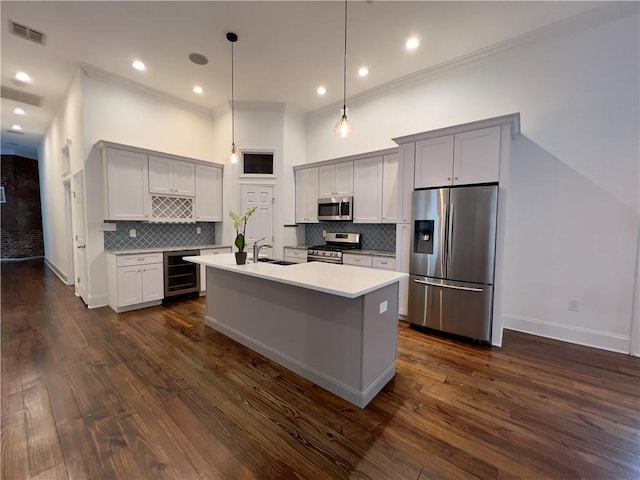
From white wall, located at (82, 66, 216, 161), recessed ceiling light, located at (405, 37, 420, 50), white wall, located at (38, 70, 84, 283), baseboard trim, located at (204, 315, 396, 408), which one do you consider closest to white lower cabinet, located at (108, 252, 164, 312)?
white wall, located at (38, 70, 84, 283)

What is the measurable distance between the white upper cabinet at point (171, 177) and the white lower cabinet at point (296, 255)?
207cm

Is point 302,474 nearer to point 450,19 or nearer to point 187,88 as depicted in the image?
point 450,19

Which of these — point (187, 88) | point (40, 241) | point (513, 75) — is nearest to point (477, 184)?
point (513, 75)

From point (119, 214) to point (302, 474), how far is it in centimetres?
433

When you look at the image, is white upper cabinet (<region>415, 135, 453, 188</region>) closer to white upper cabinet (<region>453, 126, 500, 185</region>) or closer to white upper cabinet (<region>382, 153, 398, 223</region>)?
white upper cabinet (<region>453, 126, 500, 185</region>)

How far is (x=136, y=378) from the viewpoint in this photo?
2.26 m

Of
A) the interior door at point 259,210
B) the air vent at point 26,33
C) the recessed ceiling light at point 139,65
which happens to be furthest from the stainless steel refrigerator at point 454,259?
the air vent at point 26,33

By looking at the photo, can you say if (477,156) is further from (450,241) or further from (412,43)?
(412,43)

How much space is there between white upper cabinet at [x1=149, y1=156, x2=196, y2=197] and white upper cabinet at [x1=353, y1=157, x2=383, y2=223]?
3.01 m

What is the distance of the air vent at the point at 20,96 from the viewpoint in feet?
14.8

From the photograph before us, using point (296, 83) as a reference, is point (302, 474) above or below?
below

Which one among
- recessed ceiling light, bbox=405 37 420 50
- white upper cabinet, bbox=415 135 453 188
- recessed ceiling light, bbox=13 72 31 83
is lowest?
white upper cabinet, bbox=415 135 453 188

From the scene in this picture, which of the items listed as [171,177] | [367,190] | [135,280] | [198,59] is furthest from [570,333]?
[171,177]

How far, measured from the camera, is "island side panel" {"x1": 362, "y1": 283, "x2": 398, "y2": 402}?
6.36ft
